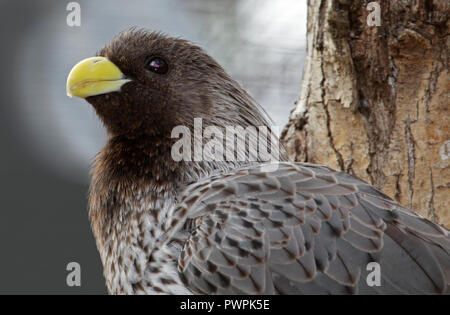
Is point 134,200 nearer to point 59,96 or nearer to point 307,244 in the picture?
point 307,244

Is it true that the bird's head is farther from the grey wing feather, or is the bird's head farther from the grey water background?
the grey water background

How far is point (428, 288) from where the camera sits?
2256 mm

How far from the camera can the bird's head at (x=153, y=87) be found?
2900 millimetres

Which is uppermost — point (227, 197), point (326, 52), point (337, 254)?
point (326, 52)

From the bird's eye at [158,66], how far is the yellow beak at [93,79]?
5.9 inches

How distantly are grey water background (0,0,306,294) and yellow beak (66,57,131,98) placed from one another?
174 cm

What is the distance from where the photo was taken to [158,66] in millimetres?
3021

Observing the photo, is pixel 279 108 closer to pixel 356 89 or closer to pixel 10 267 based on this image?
pixel 356 89

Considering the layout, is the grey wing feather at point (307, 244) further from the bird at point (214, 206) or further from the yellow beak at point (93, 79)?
the yellow beak at point (93, 79)

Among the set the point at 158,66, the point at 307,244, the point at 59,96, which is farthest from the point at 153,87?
the point at 59,96

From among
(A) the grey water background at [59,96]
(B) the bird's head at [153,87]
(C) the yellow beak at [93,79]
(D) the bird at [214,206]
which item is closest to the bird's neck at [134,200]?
(D) the bird at [214,206]

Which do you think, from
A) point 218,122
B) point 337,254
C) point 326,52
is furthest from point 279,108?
point 337,254
